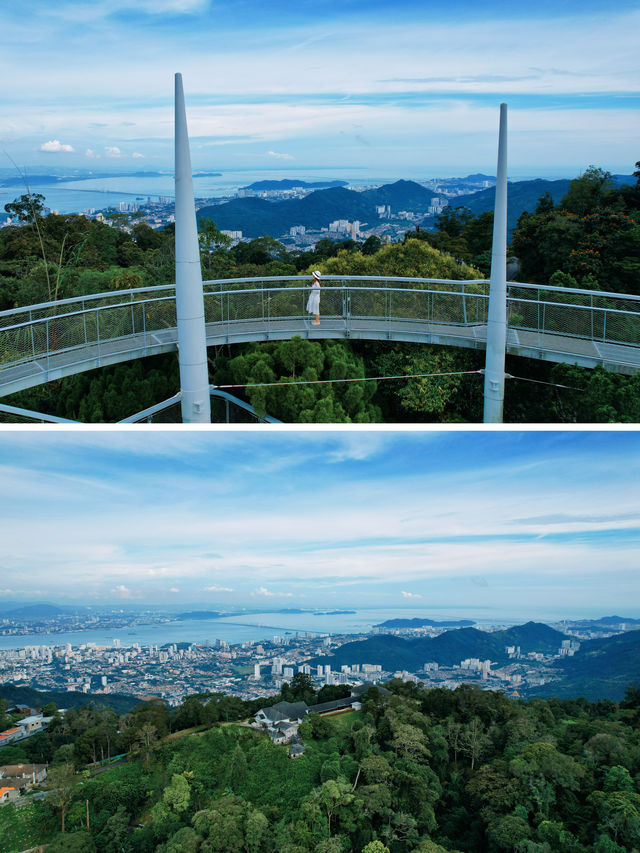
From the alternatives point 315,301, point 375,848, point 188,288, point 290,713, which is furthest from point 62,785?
point 315,301

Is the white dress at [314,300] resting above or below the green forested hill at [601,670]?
above

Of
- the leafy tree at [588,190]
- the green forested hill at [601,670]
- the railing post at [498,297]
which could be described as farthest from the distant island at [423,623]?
the leafy tree at [588,190]

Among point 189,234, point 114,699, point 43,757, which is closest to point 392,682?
point 114,699

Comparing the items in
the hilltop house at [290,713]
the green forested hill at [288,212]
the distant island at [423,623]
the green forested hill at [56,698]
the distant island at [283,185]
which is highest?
the distant island at [283,185]

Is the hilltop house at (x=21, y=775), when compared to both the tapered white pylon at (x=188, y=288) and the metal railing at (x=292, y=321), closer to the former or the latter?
the tapered white pylon at (x=188, y=288)

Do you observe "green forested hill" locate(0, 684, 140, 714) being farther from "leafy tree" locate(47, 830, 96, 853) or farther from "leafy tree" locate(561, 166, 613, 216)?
"leafy tree" locate(561, 166, 613, 216)

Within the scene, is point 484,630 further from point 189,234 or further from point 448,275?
point 448,275

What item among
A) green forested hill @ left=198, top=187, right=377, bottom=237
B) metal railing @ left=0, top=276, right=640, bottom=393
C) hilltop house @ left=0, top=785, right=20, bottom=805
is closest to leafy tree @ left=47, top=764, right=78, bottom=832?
hilltop house @ left=0, top=785, right=20, bottom=805

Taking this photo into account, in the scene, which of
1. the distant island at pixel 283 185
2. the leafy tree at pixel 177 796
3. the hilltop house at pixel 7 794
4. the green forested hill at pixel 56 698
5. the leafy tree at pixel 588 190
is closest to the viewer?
the leafy tree at pixel 177 796
